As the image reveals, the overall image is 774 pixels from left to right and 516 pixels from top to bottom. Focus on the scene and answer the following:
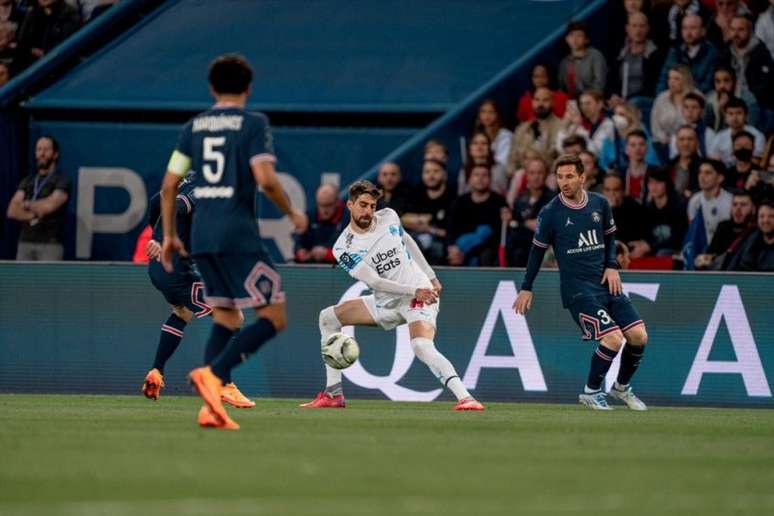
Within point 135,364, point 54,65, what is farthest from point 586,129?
point 54,65

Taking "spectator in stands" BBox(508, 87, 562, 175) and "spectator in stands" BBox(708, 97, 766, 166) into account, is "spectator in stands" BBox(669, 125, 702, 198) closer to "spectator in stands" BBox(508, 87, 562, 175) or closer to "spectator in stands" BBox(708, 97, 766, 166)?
"spectator in stands" BBox(708, 97, 766, 166)

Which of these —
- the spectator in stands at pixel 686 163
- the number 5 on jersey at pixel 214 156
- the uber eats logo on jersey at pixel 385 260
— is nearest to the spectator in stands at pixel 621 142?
the spectator in stands at pixel 686 163

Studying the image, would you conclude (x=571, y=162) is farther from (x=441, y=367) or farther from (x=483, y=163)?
(x=483, y=163)

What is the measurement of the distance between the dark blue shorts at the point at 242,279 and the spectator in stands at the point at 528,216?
780 cm

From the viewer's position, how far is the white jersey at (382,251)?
1435 centimetres

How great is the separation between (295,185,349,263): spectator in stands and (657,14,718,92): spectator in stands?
427 centimetres

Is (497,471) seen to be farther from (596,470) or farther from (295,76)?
(295,76)

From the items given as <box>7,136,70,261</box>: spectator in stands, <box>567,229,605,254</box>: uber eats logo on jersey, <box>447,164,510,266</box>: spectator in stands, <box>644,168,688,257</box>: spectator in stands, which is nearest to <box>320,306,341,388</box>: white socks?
<box>567,229,605,254</box>: uber eats logo on jersey

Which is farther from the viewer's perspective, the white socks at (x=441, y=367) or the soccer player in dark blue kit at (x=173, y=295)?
the soccer player in dark blue kit at (x=173, y=295)

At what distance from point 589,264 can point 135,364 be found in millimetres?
5348

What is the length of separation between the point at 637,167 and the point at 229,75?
8804 mm

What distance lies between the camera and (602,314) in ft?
48.9

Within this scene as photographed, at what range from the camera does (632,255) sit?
18.0 m

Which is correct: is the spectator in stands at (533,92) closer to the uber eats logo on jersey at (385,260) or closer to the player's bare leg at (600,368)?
the player's bare leg at (600,368)
